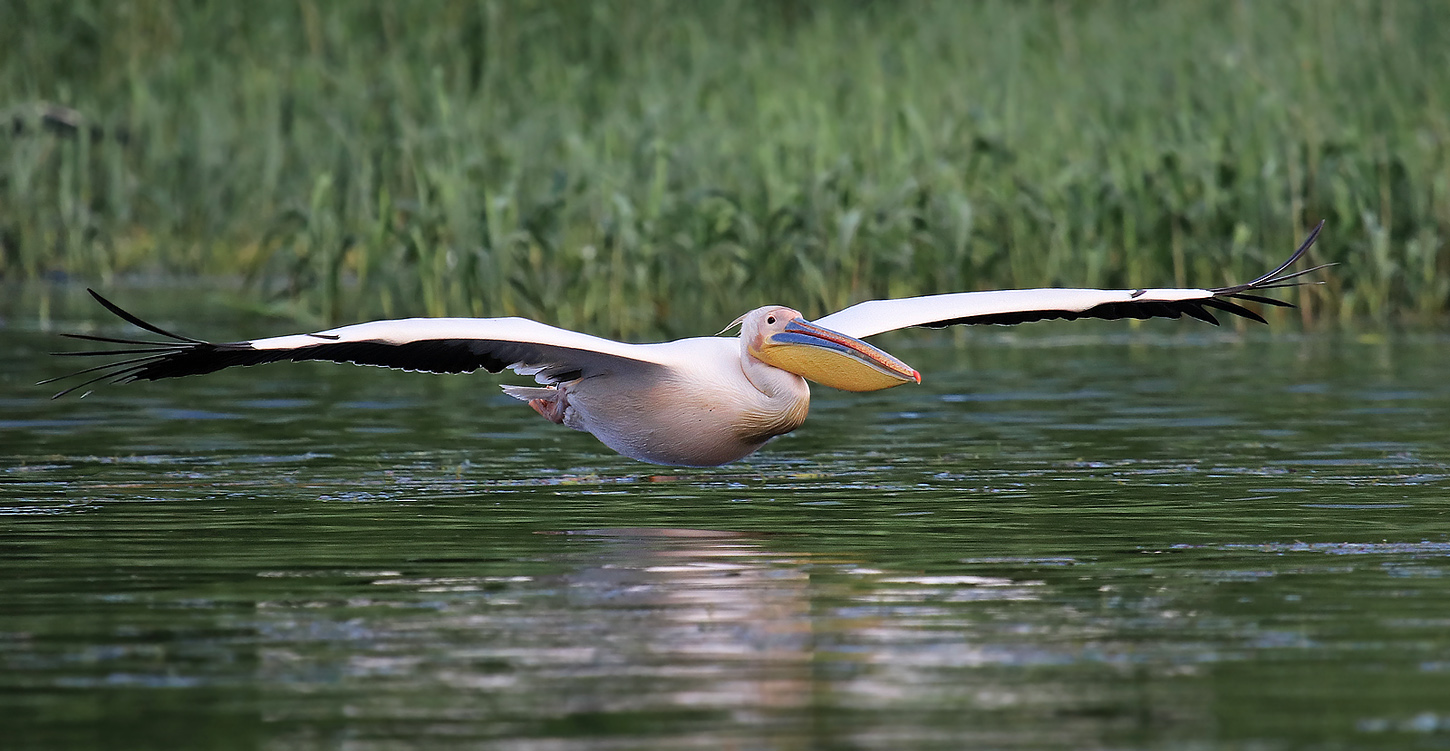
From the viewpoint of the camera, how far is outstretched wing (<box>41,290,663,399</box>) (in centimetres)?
811

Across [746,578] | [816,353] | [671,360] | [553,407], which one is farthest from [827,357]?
[746,578]

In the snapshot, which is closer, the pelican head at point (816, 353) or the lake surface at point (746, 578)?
the lake surface at point (746, 578)

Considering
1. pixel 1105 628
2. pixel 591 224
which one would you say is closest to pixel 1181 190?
pixel 591 224

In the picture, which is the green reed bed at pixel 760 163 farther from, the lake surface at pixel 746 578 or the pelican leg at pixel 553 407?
the pelican leg at pixel 553 407

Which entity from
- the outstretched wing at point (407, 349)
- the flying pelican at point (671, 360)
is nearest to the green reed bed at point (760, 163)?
the flying pelican at point (671, 360)

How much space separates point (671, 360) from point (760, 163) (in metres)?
6.86

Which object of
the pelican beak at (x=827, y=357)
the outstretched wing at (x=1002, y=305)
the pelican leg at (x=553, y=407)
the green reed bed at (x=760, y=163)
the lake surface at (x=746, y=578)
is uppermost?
the green reed bed at (x=760, y=163)

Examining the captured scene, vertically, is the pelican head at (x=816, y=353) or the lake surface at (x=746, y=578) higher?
the pelican head at (x=816, y=353)

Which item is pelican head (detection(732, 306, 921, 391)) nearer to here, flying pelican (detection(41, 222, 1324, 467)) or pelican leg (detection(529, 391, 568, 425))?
flying pelican (detection(41, 222, 1324, 467))

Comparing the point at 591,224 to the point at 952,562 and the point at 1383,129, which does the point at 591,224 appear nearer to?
the point at 1383,129

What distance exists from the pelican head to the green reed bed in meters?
5.57

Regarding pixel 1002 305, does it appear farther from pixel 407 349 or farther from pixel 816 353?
pixel 407 349

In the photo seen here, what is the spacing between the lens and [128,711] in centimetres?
480

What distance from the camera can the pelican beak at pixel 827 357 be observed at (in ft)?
27.6
